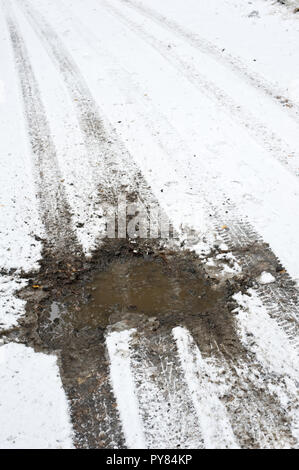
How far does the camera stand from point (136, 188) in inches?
193

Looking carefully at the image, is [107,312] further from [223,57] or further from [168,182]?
[223,57]

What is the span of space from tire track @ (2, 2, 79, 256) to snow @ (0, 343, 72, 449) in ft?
4.05

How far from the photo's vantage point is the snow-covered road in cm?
280

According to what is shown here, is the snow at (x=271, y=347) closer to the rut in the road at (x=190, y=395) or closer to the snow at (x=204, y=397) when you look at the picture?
the rut in the road at (x=190, y=395)

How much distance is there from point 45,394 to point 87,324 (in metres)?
0.68

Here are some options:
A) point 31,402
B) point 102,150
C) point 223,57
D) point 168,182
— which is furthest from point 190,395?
point 223,57

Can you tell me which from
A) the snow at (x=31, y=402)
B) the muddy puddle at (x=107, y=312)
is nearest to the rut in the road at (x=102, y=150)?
the muddy puddle at (x=107, y=312)

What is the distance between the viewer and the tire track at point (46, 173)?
13.9 feet

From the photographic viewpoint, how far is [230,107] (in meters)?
6.46

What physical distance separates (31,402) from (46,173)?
126 inches

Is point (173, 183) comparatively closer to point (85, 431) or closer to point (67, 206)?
point (67, 206)

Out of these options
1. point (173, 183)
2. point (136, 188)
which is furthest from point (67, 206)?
point (173, 183)

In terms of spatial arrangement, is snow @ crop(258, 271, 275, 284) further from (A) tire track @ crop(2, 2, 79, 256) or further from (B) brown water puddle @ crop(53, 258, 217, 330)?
(A) tire track @ crop(2, 2, 79, 256)

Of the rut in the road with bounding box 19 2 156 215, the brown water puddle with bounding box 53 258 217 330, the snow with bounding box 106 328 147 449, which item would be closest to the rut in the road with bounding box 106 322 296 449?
the snow with bounding box 106 328 147 449
